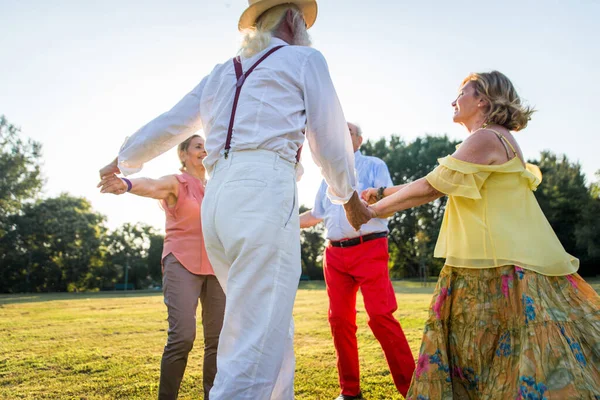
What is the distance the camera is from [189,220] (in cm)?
421

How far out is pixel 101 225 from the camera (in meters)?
57.3

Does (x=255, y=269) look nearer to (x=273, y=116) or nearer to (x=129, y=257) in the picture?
(x=273, y=116)

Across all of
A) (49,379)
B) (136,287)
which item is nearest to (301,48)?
(49,379)

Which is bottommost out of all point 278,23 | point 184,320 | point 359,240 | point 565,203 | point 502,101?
point 184,320

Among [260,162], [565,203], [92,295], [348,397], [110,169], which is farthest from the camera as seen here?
[565,203]

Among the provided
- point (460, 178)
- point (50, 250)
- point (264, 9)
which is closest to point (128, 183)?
point (264, 9)

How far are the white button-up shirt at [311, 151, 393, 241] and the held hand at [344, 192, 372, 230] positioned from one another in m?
1.27

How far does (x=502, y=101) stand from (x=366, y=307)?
2192 millimetres

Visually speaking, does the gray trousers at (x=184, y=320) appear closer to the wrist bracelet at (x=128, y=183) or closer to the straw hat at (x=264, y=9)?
the wrist bracelet at (x=128, y=183)

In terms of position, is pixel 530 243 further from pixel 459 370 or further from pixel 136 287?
pixel 136 287

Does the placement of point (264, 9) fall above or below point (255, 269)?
above

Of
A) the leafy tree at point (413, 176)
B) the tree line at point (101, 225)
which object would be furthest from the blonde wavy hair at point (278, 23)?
the leafy tree at point (413, 176)

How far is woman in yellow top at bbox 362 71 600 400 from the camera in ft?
7.59

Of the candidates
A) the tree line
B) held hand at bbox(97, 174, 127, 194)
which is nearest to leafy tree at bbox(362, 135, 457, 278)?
the tree line
